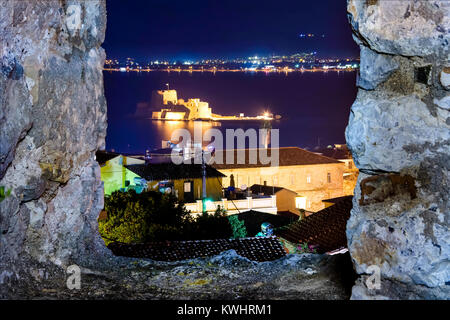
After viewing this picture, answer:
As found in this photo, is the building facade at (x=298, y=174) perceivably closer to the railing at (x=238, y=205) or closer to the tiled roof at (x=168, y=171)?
the tiled roof at (x=168, y=171)

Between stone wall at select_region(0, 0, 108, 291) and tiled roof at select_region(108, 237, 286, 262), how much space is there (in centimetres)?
351

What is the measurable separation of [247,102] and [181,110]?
2686 centimetres

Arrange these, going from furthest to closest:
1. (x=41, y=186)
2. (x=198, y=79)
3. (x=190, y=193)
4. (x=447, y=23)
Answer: (x=198, y=79)
(x=190, y=193)
(x=41, y=186)
(x=447, y=23)

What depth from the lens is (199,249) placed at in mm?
8633

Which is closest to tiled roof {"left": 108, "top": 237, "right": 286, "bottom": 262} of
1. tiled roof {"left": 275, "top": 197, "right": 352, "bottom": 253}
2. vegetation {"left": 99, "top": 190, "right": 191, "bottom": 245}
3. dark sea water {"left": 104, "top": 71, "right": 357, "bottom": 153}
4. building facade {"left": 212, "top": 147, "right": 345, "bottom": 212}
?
tiled roof {"left": 275, "top": 197, "right": 352, "bottom": 253}

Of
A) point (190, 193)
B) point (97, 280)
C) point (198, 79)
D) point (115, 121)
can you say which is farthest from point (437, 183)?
point (198, 79)

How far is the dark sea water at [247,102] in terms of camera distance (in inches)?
2837

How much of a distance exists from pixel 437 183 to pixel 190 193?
23186mm

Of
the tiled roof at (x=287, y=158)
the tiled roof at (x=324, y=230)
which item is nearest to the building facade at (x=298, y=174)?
the tiled roof at (x=287, y=158)

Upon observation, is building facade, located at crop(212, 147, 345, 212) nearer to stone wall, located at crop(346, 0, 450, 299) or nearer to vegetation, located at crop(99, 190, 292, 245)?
vegetation, located at crop(99, 190, 292, 245)

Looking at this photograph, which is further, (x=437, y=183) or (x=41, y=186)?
(x=41, y=186)

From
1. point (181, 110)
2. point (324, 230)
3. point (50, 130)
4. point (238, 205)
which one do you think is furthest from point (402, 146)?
point (181, 110)
